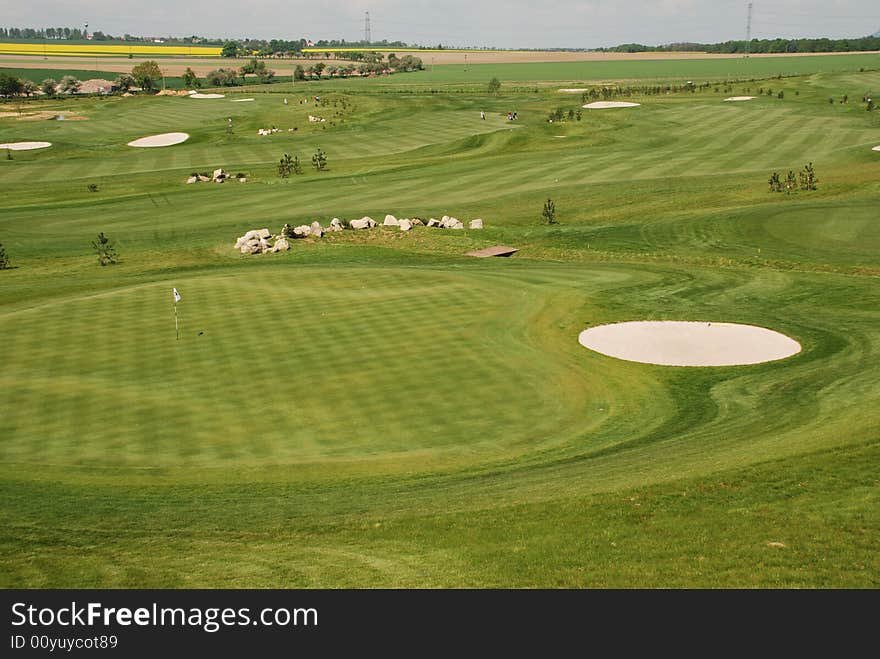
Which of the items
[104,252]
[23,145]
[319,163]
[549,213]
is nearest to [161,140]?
[23,145]

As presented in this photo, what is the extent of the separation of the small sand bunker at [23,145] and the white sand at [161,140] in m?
11.1

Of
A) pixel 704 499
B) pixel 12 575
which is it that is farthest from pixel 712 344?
pixel 12 575

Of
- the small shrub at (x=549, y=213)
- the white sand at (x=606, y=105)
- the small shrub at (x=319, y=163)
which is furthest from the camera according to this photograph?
the white sand at (x=606, y=105)

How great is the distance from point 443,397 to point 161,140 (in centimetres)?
10385

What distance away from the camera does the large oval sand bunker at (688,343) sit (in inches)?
1394

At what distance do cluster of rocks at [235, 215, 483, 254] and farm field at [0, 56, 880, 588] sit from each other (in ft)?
3.53

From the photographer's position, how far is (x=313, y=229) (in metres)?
64.6

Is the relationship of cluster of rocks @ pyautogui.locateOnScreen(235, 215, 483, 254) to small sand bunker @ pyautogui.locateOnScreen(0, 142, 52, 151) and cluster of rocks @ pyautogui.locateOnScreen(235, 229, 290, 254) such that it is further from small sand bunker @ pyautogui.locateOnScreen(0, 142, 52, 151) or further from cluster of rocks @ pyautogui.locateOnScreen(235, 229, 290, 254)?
small sand bunker @ pyautogui.locateOnScreen(0, 142, 52, 151)

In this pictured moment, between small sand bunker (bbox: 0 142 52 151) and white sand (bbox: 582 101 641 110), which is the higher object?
white sand (bbox: 582 101 641 110)

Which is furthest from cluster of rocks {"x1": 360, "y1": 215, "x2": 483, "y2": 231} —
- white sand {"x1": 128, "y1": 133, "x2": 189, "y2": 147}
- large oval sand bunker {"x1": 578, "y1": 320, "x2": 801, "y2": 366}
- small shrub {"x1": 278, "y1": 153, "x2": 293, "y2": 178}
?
white sand {"x1": 128, "y1": 133, "x2": 189, "y2": 147}

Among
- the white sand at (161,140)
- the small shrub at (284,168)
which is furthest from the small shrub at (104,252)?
the white sand at (161,140)

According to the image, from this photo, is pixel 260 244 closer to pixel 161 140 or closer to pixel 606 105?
pixel 161 140

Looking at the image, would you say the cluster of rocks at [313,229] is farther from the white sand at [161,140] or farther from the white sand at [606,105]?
the white sand at [606,105]

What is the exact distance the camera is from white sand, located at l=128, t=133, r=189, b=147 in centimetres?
11986
